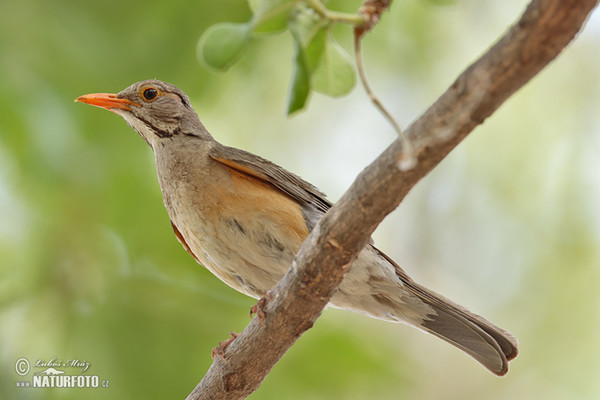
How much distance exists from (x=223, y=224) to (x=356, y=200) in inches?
67.2

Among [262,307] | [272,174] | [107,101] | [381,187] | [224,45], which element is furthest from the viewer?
[107,101]

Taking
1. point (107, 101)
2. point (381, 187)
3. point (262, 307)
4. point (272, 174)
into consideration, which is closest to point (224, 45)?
point (381, 187)

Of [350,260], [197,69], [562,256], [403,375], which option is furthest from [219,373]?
[562,256]

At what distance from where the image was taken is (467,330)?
471 cm

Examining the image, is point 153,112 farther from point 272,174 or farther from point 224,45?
point 224,45

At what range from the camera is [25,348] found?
543 cm

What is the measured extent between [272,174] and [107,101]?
58.3 inches

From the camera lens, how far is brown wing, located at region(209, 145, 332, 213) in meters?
4.44

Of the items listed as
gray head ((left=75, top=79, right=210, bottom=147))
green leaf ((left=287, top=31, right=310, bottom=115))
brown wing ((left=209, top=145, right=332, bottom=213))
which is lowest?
green leaf ((left=287, top=31, right=310, bottom=115))

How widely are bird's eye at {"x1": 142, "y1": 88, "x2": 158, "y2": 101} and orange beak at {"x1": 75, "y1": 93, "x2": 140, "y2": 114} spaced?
4.2 inches

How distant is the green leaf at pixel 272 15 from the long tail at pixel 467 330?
2825 mm

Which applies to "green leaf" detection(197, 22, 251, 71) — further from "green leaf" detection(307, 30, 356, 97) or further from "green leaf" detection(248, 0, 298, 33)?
"green leaf" detection(307, 30, 356, 97)

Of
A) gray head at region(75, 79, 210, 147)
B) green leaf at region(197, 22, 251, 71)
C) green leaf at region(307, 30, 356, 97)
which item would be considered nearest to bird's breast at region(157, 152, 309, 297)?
gray head at region(75, 79, 210, 147)

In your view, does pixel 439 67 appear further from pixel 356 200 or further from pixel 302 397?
pixel 356 200
